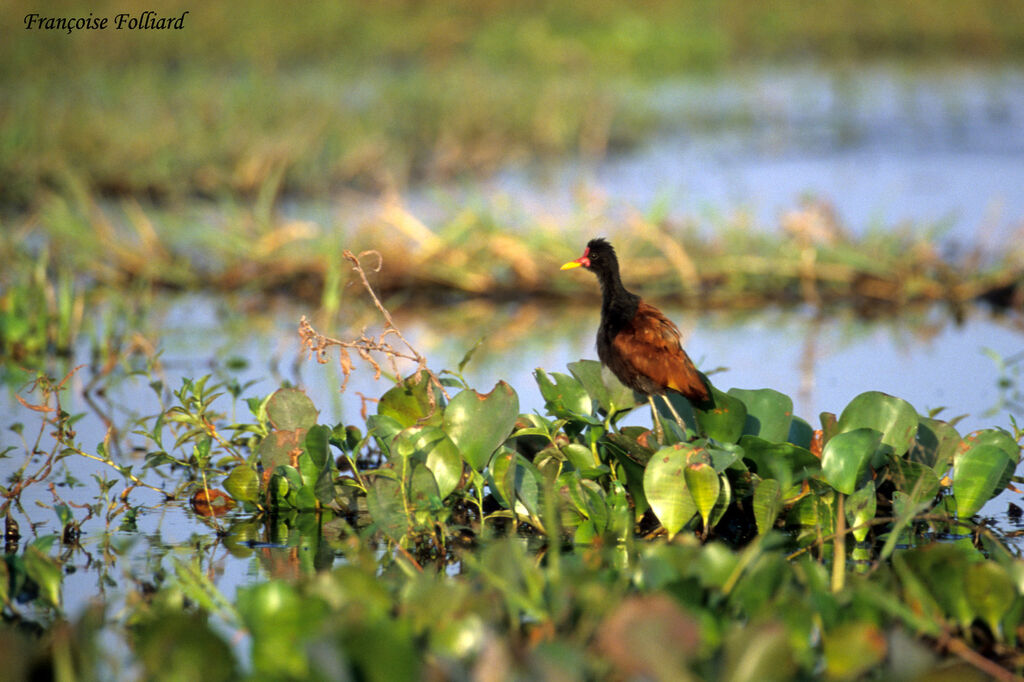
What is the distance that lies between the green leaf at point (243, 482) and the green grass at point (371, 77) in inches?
147

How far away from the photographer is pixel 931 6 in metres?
18.8

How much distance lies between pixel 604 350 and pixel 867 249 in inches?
126

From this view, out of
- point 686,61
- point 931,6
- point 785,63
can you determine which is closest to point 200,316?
point 686,61

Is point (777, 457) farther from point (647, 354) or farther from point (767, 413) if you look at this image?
point (647, 354)

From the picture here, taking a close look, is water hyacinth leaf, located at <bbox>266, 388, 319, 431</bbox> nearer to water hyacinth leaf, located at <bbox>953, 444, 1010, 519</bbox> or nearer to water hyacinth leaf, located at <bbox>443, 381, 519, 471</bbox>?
water hyacinth leaf, located at <bbox>443, 381, 519, 471</bbox>

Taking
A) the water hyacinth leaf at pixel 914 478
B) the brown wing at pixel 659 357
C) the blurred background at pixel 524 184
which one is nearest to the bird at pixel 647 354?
the brown wing at pixel 659 357

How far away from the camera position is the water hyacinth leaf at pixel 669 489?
2.94m

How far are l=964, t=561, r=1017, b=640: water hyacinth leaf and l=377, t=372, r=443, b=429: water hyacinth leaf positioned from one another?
144cm

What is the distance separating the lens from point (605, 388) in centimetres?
345

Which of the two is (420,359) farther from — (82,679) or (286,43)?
(286,43)

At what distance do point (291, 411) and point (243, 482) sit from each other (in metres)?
0.22

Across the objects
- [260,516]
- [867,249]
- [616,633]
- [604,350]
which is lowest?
[616,633]

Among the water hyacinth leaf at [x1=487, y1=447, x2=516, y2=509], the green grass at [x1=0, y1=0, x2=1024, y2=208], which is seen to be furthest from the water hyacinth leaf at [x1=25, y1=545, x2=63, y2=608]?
the green grass at [x1=0, y1=0, x2=1024, y2=208]

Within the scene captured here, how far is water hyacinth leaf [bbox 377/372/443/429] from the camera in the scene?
3.33 m
